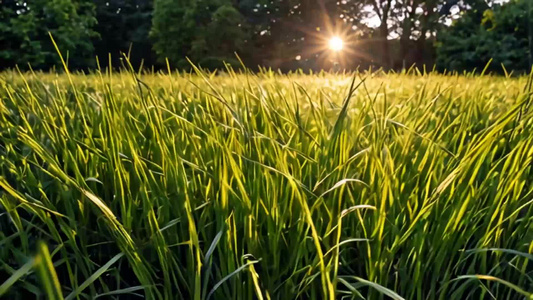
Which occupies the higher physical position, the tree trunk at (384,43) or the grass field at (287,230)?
the grass field at (287,230)

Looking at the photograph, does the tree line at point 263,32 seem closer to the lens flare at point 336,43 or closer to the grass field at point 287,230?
the lens flare at point 336,43

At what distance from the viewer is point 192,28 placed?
23469 millimetres

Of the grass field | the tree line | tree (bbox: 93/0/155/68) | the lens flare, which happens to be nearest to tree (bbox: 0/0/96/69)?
the tree line

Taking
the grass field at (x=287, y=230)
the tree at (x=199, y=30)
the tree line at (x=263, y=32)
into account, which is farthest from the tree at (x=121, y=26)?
the grass field at (x=287, y=230)

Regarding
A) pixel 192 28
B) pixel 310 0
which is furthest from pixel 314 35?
pixel 192 28

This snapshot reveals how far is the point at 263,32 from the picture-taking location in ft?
86.9

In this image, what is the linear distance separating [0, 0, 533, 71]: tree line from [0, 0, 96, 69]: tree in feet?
0.12

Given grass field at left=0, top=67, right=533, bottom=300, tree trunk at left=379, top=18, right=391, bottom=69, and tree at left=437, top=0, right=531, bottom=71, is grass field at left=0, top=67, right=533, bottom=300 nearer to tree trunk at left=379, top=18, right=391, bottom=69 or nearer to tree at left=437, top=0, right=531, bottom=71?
tree at left=437, top=0, right=531, bottom=71

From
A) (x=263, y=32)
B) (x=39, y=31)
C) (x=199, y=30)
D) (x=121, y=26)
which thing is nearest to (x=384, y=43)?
(x=263, y=32)

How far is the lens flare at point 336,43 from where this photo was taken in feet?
93.1

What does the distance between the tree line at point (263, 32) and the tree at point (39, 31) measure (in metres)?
0.04

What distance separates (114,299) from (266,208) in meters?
0.26

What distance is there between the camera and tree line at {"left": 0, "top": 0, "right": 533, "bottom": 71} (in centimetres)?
1600

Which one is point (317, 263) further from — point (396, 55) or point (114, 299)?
point (396, 55)
